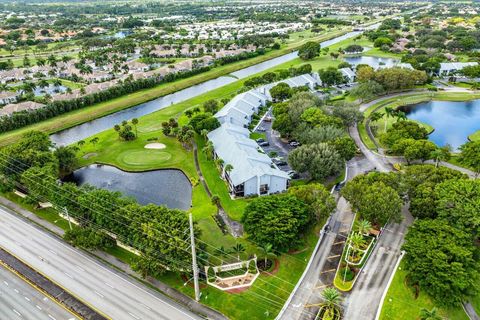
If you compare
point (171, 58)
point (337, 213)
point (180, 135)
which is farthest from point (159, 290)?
point (171, 58)

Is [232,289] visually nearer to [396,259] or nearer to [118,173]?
[396,259]

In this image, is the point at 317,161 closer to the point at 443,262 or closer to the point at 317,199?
the point at 317,199

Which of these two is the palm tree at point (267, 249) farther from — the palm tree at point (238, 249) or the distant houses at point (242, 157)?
the distant houses at point (242, 157)

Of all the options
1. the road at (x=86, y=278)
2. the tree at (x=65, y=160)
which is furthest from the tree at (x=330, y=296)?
the tree at (x=65, y=160)

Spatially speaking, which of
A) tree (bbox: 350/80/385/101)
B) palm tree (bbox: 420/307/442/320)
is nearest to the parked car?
tree (bbox: 350/80/385/101)

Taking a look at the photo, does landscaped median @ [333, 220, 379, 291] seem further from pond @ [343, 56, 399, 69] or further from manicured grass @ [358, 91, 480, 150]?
pond @ [343, 56, 399, 69]

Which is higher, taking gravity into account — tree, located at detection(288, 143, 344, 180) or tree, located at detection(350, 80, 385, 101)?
tree, located at detection(288, 143, 344, 180)
